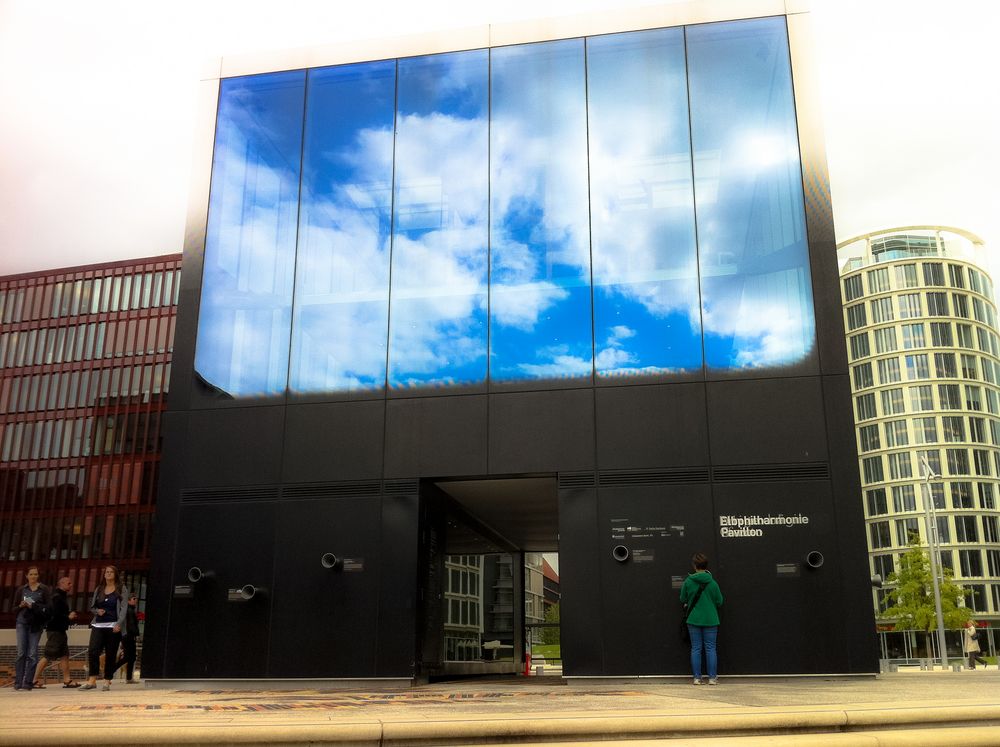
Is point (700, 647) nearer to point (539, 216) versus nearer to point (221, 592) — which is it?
point (539, 216)

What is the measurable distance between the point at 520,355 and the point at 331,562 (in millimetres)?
4081

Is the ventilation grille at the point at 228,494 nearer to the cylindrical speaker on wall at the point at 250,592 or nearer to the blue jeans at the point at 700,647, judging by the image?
the cylindrical speaker on wall at the point at 250,592

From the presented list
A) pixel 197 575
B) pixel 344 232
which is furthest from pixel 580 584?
pixel 344 232

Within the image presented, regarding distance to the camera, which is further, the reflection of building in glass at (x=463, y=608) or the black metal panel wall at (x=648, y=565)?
the reflection of building in glass at (x=463, y=608)

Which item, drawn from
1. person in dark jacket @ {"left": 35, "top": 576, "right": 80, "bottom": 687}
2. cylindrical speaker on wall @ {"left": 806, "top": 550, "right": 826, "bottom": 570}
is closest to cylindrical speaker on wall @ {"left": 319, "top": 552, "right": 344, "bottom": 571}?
person in dark jacket @ {"left": 35, "top": 576, "right": 80, "bottom": 687}

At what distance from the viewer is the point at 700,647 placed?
10805 mm

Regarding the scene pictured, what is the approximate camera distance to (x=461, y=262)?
13469 millimetres

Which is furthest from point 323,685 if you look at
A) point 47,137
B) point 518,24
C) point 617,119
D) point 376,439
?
point 518,24

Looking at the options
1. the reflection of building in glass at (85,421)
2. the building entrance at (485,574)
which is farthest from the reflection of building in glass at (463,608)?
the reflection of building in glass at (85,421)

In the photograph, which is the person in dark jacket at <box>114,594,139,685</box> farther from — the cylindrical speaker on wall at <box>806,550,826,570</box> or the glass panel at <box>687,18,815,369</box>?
the cylindrical speaker on wall at <box>806,550,826,570</box>

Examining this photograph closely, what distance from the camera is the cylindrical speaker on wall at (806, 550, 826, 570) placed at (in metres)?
11.5

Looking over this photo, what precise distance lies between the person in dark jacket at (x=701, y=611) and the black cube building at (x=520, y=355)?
804 mm

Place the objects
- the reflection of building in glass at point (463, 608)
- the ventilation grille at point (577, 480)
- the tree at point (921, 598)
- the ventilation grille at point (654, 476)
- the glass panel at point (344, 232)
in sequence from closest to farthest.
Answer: the ventilation grille at point (654, 476) < the ventilation grille at point (577, 480) < the glass panel at point (344, 232) < the reflection of building in glass at point (463, 608) < the tree at point (921, 598)

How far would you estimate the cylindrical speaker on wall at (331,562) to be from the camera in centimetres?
1263
